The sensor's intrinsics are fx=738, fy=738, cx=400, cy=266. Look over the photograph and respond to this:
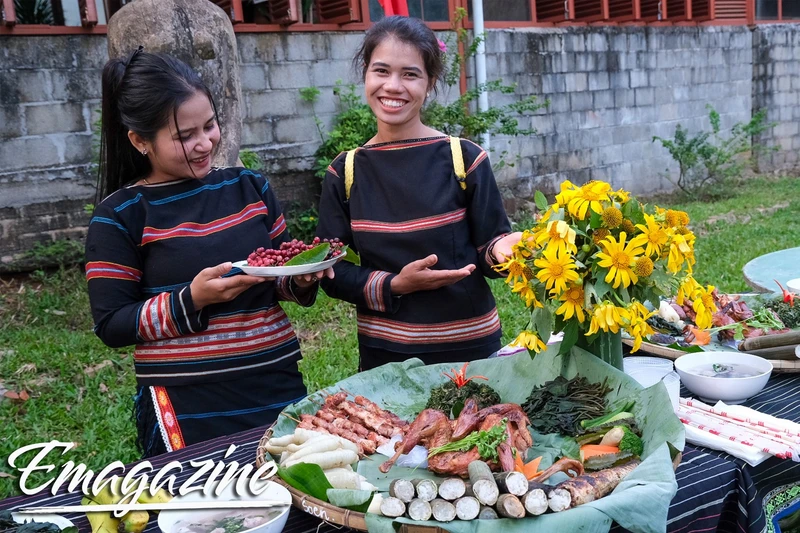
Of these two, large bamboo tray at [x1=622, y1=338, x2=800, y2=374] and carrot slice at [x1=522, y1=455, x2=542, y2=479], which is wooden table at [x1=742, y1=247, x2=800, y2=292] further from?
carrot slice at [x1=522, y1=455, x2=542, y2=479]

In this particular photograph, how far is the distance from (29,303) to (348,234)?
14.1ft

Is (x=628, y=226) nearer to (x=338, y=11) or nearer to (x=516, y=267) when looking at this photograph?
(x=516, y=267)

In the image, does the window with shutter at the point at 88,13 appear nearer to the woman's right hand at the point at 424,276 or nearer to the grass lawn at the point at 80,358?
the grass lawn at the point at 80,358

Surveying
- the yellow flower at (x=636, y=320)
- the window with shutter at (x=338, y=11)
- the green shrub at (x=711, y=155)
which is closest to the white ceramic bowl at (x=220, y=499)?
the yellow flower at (x=636, y=320)

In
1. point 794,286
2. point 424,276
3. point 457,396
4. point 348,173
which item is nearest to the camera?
point 457,396

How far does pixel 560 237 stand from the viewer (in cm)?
196

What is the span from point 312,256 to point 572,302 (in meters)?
0.78

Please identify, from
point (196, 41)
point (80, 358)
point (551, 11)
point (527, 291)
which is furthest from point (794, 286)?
point (551, 11)

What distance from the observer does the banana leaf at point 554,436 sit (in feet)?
4.93

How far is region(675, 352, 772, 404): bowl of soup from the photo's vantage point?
88.2 inches

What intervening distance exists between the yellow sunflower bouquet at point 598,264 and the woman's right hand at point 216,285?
2.53ft

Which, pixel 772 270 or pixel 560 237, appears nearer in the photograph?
pixel 560 237

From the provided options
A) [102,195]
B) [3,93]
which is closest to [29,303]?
[3,93]

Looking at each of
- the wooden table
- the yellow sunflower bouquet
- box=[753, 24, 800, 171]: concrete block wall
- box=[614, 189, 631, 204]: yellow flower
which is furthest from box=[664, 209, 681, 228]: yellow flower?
box=[753, 24, 800, 171]: concrete block wall
